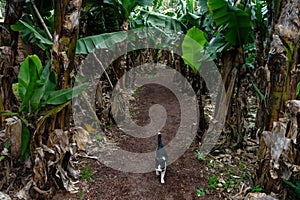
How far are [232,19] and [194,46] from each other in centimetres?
52

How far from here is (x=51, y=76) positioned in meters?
1.87

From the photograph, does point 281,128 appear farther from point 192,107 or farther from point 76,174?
point 192,107

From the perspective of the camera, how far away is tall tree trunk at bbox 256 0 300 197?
1.66 meters

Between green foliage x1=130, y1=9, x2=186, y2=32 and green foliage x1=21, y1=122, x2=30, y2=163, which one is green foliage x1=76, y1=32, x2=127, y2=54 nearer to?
green foliage x1=21, y1=122, x2=30, y2=163

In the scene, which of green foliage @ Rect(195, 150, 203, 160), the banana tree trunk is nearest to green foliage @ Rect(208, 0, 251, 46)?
the banana tree trunk

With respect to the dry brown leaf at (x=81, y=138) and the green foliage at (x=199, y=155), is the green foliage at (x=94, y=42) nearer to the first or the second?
the dry brown leaf at (x=81, y=138)

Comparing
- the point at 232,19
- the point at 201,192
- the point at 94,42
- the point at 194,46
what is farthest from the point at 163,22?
the point at 201,192

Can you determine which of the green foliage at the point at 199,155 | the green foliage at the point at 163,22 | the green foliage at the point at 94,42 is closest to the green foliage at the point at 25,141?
the green foliage at the point at 94,42

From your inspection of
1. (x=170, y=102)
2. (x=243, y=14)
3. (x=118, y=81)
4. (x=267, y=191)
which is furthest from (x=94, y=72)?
(x=267, y=191)

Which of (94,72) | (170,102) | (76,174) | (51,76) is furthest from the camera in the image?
(170,102)

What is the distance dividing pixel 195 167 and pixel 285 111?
104cm

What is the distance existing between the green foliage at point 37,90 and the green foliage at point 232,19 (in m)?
1.18

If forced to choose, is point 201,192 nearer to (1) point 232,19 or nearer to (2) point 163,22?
(1) point 232,19

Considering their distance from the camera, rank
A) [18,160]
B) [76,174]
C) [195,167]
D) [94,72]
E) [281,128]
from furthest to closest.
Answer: [94,72], [195,167], [76,174], [18,160], [281,128]
